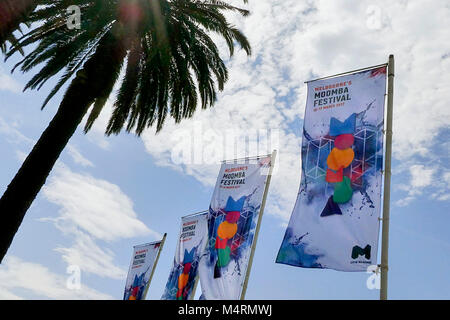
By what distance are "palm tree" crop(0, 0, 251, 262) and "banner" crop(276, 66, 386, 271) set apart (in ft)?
18.2

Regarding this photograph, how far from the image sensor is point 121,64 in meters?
14.6

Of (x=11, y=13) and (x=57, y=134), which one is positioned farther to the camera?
(x=57, y=134)

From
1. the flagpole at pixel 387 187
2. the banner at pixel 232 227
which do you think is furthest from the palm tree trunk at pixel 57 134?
the flagpole at pixel 387 187

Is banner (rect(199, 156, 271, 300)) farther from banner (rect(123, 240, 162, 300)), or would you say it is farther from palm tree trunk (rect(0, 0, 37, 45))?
banner (rect(123, 240, 162, 300))

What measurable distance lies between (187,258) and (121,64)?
8137mm

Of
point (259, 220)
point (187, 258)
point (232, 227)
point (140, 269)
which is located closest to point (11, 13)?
point (232, 227)

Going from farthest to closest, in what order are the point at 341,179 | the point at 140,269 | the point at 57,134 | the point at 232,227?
the point at 140,269 → the point at 232,227 → the point at 57,134 → the point at 341,179

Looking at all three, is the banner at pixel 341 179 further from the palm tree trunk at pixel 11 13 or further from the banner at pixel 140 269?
the banner at pixel 140 269

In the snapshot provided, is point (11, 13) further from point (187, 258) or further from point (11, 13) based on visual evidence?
point (187, 258)
